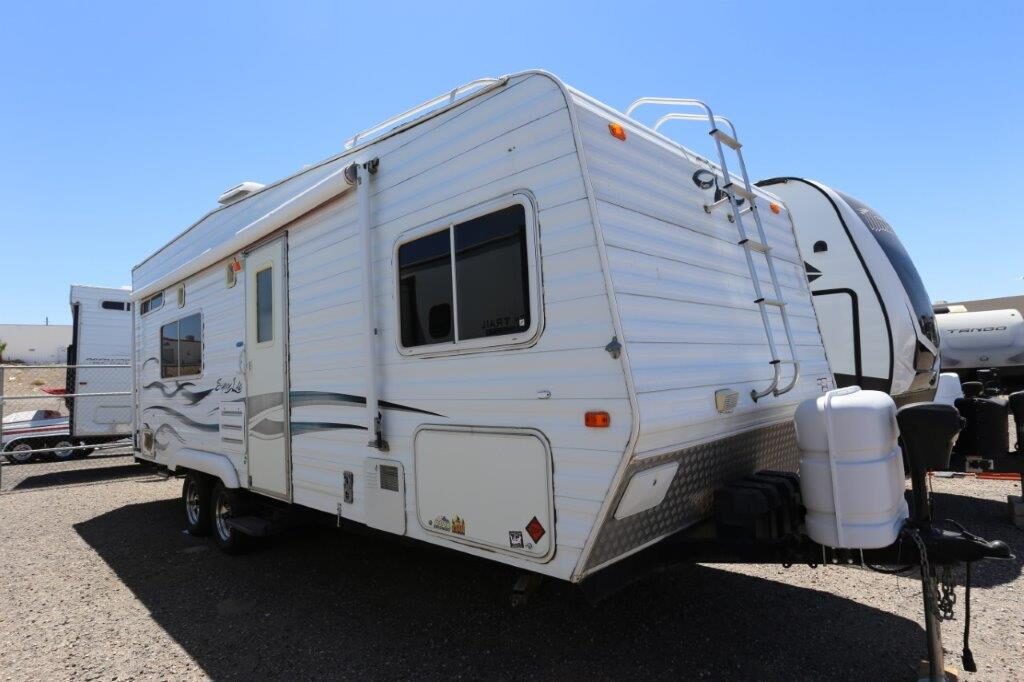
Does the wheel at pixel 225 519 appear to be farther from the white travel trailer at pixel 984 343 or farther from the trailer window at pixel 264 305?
the white travel trailer at pixel 984 343

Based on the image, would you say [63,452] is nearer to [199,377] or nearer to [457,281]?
[199,377]

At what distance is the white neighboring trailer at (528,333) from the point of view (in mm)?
2629

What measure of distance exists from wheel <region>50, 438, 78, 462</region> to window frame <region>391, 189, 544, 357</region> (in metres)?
12.1

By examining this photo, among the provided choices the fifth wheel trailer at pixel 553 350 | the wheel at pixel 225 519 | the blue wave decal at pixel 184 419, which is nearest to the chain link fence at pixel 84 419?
the blue wave decal at pixel 184 419

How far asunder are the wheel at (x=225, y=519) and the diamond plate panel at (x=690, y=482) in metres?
3.88

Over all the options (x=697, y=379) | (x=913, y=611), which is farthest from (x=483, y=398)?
(x=913, y=611)

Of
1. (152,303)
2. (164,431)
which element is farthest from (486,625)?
(152,303)

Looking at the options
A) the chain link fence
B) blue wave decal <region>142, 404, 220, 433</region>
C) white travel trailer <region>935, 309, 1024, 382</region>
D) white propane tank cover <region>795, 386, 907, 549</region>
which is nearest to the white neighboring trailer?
white propane tank cover <region>795, 386, 907, 549</region>

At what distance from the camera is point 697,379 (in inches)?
116

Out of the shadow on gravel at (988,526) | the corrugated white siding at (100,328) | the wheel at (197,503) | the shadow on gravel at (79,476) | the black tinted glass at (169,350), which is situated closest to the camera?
the shadow on gravel at (988,526)

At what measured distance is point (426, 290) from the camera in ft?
11.0

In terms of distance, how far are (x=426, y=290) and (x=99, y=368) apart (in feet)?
35.0

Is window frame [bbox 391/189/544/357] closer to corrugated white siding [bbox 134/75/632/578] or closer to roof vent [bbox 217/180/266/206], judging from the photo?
corrugated white siding [bbox 134/75/632/578]

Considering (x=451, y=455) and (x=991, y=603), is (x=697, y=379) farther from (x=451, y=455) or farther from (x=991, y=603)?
(x=991, y=603)
